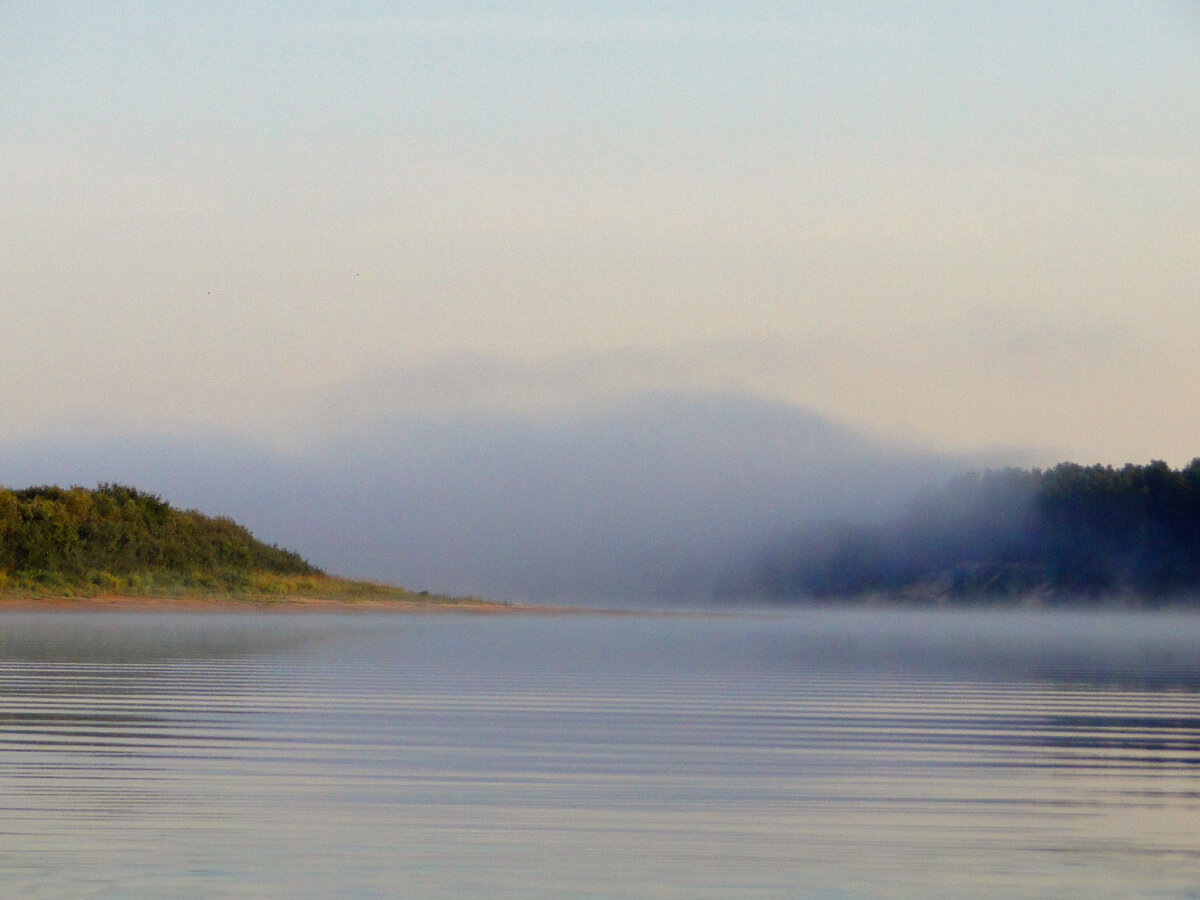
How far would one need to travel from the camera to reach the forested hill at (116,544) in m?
47.3

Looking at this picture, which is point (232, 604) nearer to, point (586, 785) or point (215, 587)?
point (215, 587)

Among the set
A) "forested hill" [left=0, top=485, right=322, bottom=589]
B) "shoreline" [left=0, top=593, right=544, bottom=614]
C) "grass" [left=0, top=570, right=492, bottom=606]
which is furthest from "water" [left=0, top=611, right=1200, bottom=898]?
"forested hill" [left=0, top=485, right=322, bottom=589]

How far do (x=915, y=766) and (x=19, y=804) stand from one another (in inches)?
197

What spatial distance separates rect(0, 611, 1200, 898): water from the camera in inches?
240

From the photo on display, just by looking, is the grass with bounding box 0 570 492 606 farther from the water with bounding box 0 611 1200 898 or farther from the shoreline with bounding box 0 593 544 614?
the water with bounding box 0 611 1200 898

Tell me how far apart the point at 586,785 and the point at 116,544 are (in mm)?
44568

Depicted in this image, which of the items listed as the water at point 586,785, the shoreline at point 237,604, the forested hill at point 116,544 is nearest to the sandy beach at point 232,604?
the shoreline at point 237,604

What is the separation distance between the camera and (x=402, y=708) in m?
12.7

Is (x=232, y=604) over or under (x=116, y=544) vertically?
under

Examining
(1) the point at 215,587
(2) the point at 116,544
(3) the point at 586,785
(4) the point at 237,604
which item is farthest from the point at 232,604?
(3) the point at 586,785

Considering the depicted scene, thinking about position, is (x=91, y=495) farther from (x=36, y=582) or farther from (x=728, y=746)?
(x=728, y=746)

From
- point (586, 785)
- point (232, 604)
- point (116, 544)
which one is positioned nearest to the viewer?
point (586, 785)

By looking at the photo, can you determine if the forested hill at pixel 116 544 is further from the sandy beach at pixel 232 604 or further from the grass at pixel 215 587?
the sandy beach at pixel 232 604

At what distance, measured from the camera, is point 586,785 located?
327 inches
